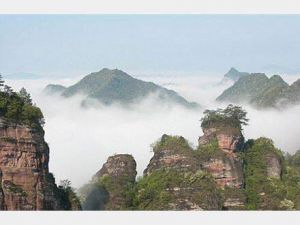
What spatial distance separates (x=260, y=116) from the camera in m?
81.2

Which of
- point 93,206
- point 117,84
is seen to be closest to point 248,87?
point 117,84

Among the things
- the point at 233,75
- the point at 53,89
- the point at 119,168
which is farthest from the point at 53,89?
the point at 119,168

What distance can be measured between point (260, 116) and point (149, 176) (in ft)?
104

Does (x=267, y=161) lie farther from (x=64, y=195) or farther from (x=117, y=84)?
(x=117, y=84)

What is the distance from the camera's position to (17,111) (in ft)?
130

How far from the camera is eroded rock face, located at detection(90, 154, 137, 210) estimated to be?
5016 cm

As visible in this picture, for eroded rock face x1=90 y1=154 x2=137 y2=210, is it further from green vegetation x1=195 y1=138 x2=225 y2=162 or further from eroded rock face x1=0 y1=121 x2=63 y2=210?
eroded rock face x1=0 y1=121 x2=63 y2=210

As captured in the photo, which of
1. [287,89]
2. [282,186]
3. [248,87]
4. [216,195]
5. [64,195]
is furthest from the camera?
[248,87]

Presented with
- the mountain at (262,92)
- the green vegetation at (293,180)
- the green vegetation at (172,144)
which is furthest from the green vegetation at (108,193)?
the mountain at (262,92)

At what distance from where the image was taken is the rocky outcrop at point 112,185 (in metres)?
50.2

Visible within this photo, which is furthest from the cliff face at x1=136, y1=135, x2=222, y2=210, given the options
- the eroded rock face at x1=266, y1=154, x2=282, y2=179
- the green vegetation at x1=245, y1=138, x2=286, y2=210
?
the eroded rock face at x1=266, y1=154, x2=282, y2=179

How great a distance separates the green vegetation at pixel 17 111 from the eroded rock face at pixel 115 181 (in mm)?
10843

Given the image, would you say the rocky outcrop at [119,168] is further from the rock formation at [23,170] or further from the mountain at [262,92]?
the mountain at [262,92]

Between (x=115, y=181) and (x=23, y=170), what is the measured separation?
14033mm
